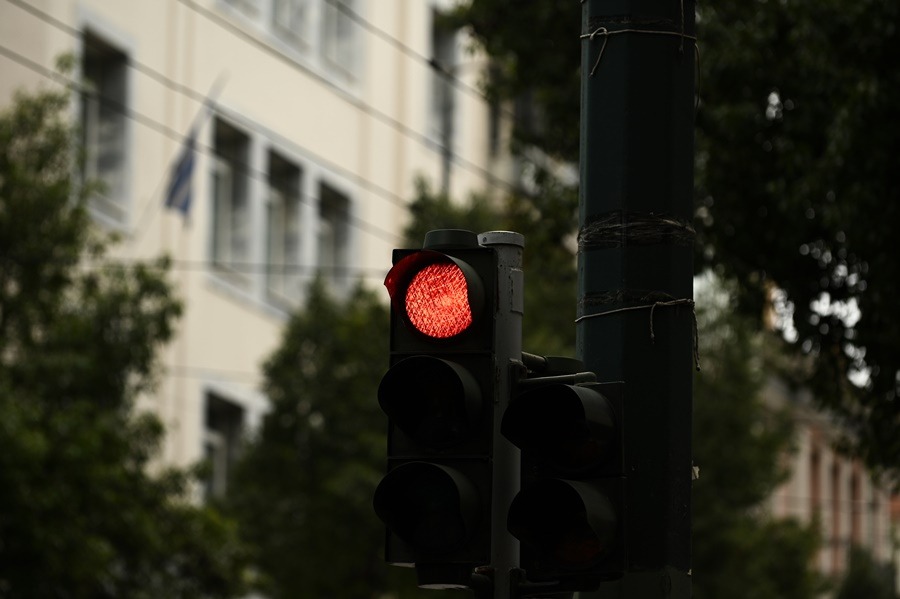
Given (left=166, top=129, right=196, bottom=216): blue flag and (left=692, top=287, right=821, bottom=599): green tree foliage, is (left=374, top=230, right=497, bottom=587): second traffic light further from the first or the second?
(left=692, top=287, right=821, bottom=599): green tree foliage

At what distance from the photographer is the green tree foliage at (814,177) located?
13.6 m

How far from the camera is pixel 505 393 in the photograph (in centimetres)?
589

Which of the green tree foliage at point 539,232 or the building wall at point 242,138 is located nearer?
the green tree foliage at point 539,232

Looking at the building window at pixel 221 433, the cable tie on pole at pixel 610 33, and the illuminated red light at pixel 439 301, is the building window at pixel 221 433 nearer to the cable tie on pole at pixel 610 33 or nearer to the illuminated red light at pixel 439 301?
the cable tie on pole at pixel 610 33

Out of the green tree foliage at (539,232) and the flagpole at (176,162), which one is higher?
the flagpole at (176,162)

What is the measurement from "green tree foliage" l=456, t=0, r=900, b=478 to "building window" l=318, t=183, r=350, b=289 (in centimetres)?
1744

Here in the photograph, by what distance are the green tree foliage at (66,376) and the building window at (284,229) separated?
1327cm

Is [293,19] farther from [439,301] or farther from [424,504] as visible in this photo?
[424,504]

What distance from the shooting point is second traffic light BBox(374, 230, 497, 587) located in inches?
226

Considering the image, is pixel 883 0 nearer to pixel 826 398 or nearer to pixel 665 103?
pixel 826 398

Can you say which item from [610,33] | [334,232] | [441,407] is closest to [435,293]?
[441,407]

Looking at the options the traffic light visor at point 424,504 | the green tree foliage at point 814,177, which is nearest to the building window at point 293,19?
the green tree foliage at point 814,177

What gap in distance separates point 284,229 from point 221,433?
13.3ft

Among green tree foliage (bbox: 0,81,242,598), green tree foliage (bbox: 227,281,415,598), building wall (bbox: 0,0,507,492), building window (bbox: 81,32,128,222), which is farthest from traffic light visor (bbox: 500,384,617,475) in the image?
building window (bbox: 81,32,128,222)
